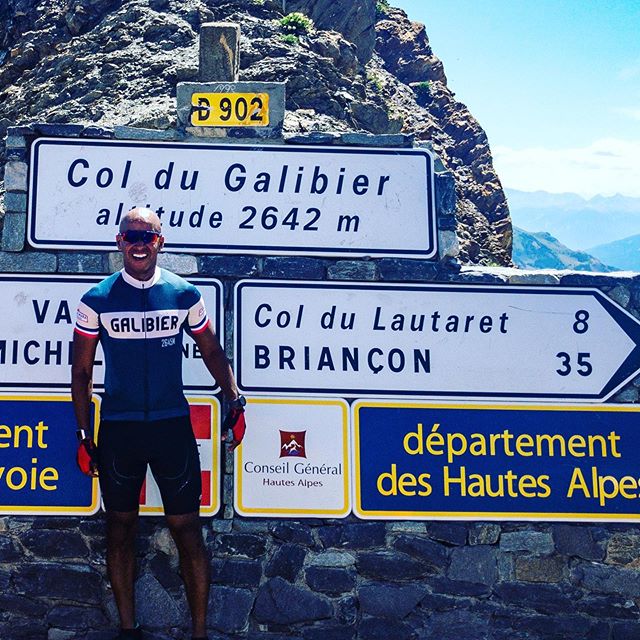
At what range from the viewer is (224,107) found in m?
4.71

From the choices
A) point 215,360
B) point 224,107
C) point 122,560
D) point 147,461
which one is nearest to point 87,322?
point 215,360

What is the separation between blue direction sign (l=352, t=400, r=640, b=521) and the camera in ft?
14.9

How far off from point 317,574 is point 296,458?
2.49 feet

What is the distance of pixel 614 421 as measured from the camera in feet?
15.3

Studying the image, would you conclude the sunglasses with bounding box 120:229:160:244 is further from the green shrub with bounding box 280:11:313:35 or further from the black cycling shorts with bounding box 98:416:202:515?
the green shrub with bounding box 280:11:313:35

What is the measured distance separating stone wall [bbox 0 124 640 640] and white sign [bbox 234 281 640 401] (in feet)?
1.12

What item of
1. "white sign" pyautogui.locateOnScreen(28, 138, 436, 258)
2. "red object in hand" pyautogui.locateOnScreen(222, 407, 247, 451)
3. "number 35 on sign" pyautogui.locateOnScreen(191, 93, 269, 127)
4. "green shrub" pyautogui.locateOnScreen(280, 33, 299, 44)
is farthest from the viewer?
"green shrub" pyautogui.locateOnScreen(280, 33, 299, 44)

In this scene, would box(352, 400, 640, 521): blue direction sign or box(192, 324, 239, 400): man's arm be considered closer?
box(192, 324, 239, 400): man's arm

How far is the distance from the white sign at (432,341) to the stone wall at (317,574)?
34cm

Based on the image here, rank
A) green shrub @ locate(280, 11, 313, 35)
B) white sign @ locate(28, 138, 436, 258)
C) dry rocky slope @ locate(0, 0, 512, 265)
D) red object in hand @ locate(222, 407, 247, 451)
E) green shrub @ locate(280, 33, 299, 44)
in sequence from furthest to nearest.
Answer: green shrub @ locate(280, 11, 313, 35), green shrub @ locate(280, 33, 299, 44), dry rocky slope @ locate(0, 0, 512, 265), white sign @ locate(28, 138, 436, 258), red object in hand @ locate(222, 407, 247, 451)

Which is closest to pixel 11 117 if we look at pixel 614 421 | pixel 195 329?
pixel 195 329

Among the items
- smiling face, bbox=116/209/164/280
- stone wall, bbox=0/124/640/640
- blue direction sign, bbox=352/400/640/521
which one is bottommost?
stone wall, bbox=0/124/640/640

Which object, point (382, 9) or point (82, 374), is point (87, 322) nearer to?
point (82, 374)

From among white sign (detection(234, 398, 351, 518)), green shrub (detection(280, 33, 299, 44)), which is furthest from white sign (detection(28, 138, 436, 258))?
green shrub (detection(280, 33, 299, 44))
